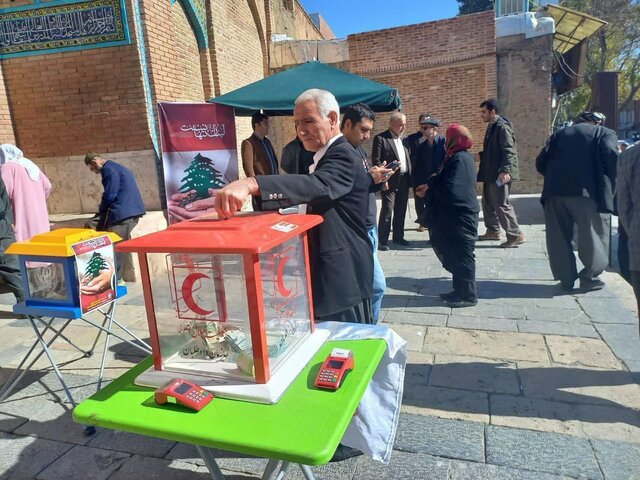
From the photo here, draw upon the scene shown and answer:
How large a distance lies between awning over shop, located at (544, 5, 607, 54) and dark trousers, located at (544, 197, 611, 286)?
9542 mm

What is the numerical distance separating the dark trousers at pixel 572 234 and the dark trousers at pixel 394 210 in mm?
2556

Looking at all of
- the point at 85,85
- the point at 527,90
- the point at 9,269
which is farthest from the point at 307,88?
the point at 527,90

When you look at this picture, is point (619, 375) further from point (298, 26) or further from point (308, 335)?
point (298, 26)

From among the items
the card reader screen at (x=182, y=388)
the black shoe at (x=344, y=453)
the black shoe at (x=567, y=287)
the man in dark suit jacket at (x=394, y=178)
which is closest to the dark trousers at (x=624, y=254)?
the black shoe at (x=567, y=287)

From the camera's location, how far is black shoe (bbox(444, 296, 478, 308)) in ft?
14.9

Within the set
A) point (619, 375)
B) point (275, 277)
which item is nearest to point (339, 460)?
point (275, 277)

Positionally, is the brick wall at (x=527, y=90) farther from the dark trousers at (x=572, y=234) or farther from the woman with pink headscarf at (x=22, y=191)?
the woman with pink headscarf at (x=22, y=191)

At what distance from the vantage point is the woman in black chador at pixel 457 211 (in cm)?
425

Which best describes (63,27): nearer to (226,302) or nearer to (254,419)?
(226,302)

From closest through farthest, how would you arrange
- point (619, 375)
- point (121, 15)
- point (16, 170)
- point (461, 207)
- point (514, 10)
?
point (619, 375) → point (461, 207) → point (16, 170) → point (121, 15) → point (514, 10)

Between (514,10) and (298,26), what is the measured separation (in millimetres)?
6887

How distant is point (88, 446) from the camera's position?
104 inches

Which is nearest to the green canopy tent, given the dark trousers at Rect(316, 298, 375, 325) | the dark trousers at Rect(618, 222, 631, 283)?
the dark trousers at Rect(618, 222, 631, 283)

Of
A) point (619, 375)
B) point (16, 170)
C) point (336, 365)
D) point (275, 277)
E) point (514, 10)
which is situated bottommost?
point (619, 375)
